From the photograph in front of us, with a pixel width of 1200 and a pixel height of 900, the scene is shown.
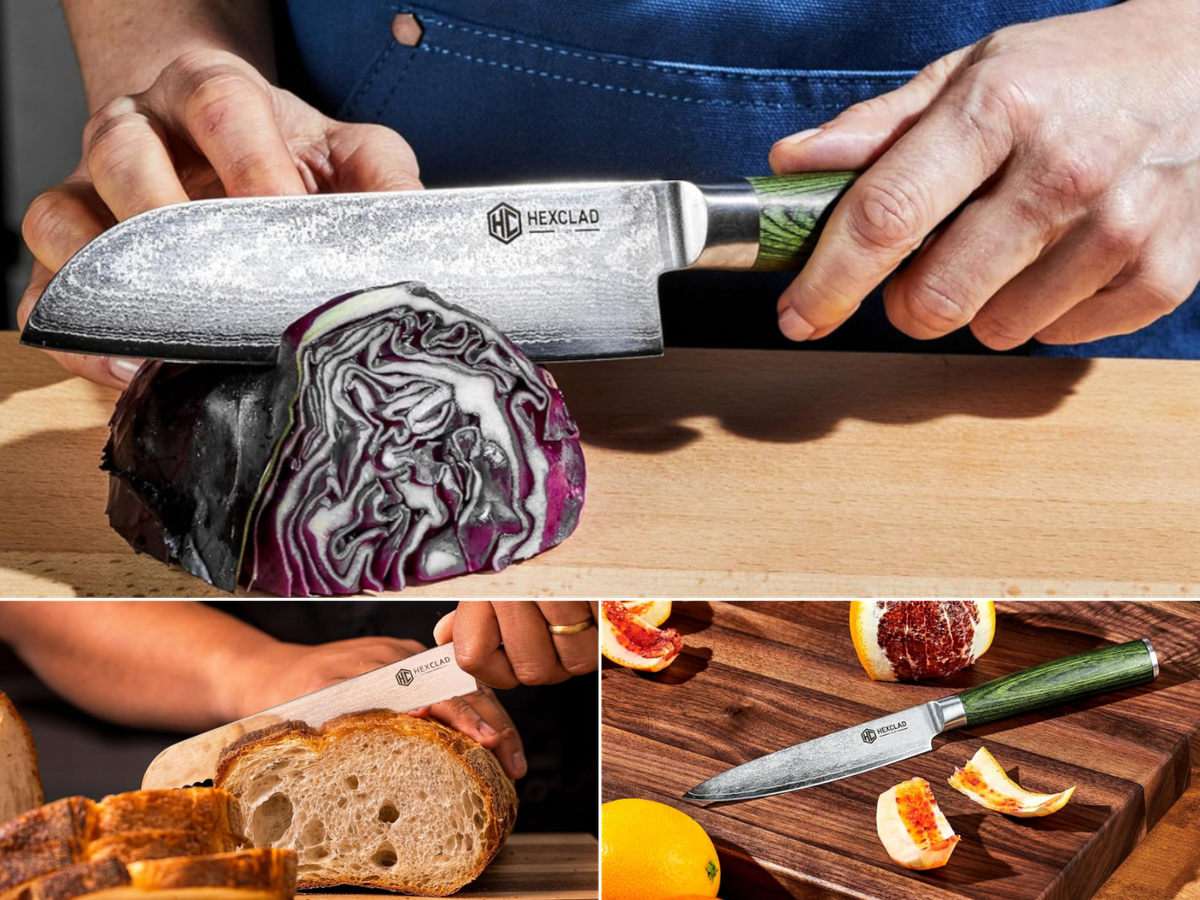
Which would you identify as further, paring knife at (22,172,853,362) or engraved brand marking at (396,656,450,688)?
paring knife at (22,172,853,362)

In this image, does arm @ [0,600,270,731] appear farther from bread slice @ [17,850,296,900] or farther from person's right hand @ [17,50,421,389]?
person's right hand @ [17,50,421,389]

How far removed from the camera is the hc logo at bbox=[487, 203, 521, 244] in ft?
Result: 4.62

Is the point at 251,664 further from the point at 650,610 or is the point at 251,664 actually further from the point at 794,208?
the point at 794,208

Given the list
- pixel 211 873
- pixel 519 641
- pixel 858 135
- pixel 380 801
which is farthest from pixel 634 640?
pixel 858 135

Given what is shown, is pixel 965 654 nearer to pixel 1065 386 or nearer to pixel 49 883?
pixel 1065 386

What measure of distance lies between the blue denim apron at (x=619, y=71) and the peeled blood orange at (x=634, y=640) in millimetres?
877

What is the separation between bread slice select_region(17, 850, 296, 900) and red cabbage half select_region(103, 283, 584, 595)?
46cm

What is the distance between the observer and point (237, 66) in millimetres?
1597

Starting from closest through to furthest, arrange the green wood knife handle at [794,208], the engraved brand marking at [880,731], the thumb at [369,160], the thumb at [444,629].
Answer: the thumb at [444,629] → the engraved brand marking at [880,731] → the green wood knife handle at [794,208] → the thumb at [369,160]

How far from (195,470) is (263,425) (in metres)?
0.10

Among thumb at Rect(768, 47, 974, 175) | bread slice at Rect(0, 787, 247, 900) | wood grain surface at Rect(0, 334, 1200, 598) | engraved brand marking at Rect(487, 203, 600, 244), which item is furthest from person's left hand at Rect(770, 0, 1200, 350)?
bread slice at Rect(0, 787, 247, 900)

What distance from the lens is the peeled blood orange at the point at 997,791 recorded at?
1.22m

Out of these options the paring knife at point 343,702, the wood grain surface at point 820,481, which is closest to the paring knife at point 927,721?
the wood grain surface at point 820,481

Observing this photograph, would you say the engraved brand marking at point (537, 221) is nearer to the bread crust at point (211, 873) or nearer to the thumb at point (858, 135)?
the thumb at point (858, 135)
